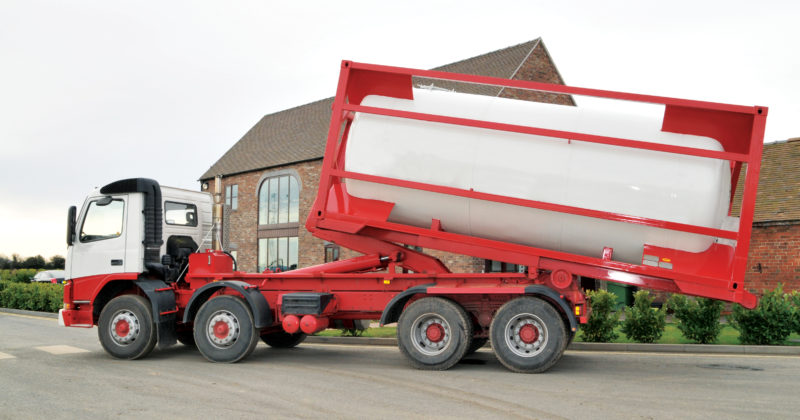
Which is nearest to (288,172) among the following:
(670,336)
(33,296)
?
(33,296)

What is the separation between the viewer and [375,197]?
30.4 feet

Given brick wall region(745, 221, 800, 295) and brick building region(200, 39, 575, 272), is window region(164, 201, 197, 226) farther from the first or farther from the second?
brick wall region(745, 221, 800, 295)

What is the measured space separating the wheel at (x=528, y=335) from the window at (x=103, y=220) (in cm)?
634

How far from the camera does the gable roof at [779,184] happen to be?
17328mm

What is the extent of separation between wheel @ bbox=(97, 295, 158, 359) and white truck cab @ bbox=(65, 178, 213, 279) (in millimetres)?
548

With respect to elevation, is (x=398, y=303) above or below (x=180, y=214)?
below

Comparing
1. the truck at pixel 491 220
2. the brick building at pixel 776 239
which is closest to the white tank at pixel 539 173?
the truck at pixel 491 220

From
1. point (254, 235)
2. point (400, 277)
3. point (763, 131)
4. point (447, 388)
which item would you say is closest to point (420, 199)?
point (400, 277)

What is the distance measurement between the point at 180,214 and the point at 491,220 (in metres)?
5.71

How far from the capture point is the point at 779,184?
734 inches

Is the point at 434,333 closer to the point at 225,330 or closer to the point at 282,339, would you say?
the point at 225,330

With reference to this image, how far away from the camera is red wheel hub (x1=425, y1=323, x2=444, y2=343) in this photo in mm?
8906

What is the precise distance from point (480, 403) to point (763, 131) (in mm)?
4797

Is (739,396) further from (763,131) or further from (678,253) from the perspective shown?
(763,131)
